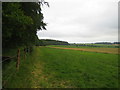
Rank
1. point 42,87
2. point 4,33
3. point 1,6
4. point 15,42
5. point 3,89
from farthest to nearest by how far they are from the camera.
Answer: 1. point 15,42
2. point 4,33
3. point 1,6
4. point 42,87
5. point 3,89

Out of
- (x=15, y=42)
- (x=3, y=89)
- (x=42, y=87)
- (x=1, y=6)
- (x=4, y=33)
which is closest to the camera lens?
(x=3, y=89)

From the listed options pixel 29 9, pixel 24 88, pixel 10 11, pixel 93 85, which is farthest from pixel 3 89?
pixel 29 9

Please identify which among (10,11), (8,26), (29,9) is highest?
(29,9)

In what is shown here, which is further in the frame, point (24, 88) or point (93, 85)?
point (93, 85)

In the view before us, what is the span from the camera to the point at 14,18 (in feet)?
13.8

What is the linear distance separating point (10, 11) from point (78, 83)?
471 cm

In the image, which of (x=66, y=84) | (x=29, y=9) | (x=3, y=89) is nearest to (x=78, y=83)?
(x=66, y=84)

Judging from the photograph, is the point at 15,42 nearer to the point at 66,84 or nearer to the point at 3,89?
the point at 3,89

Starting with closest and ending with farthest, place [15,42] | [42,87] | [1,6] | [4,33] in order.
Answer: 1. [42,87]
2. [1,6]
3. [4,33]
4. [15,42]

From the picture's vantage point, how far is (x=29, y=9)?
24.1ft

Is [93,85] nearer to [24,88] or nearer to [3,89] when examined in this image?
[24,88]

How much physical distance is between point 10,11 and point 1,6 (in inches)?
15.4

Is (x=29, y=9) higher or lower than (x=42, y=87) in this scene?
higher

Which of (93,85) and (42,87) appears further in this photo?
(93,85)
